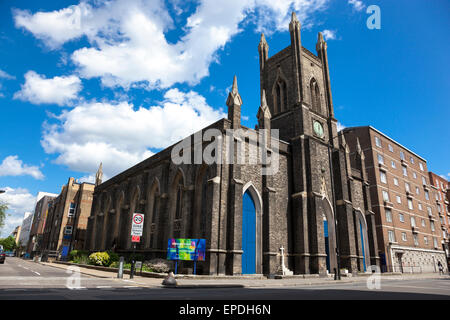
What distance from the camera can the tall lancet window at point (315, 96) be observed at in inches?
1320

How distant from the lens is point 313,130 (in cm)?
3109

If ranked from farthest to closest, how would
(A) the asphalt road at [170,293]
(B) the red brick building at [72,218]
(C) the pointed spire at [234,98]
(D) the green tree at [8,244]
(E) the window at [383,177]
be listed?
1. (D) the green tree at [8,244]
2. (B) the red brick building at [72,218]
3. (E) the window at [383,177]
4. (C) the pointed spire at [234,98]
5. (A) the asphalt road at [170,293]

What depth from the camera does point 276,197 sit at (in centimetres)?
2533

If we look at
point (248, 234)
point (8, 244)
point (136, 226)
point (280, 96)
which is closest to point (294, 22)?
point (280, 96)

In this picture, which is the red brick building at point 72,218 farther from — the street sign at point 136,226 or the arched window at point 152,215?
the street sign at point 136,226

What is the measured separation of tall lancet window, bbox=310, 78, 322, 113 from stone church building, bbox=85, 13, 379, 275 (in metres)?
0.12

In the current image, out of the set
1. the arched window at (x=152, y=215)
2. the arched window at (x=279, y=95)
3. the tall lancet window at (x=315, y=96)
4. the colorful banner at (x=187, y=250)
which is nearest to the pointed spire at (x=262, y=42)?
the arched window at (x=279, y=95)

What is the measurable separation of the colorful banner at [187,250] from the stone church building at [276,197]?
0.94 meters

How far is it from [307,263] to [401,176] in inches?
1235

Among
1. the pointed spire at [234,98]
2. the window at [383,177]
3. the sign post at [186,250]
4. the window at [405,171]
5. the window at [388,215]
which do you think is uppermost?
the window at [405,171]

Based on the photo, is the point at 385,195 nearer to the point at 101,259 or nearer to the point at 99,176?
the point at 101,259

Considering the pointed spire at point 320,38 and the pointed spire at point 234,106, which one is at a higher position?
the pointed spire at point 320,38

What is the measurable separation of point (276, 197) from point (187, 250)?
9.83m
